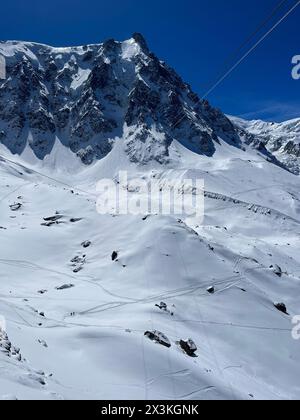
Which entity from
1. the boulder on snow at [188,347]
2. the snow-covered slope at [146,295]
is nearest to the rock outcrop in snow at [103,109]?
the snow-covered slope at [146,295]

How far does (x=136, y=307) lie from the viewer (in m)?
34.3

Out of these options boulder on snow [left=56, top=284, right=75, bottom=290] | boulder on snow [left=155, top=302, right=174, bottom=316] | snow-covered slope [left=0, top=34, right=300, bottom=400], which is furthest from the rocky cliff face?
boulder on snow [left=155, top=302, right=174, bottom=316]

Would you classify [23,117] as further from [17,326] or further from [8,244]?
[17,326]

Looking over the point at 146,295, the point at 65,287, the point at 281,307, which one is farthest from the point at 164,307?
the point at 281,307

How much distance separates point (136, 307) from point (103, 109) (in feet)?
477

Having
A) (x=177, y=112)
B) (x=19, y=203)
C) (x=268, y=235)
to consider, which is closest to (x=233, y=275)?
(x=19, y=203)

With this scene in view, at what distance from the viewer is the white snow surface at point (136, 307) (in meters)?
19.7

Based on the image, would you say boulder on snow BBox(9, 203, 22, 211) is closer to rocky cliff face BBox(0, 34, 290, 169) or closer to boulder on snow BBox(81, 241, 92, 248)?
boulder on snow BBox(81, 241, 92, 248)

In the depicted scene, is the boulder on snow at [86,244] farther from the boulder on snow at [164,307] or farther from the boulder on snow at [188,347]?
the boulder on snow at [188,347]

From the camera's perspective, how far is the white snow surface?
64.7ft

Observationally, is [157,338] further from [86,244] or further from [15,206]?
[15,206]

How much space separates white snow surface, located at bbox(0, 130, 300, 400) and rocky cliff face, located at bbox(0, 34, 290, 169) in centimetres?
8028

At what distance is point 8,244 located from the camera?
50188 mm

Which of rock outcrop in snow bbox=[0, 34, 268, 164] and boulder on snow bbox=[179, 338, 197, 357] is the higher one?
rock outcrop in snow bbox=[0, 34, 268, 164]
